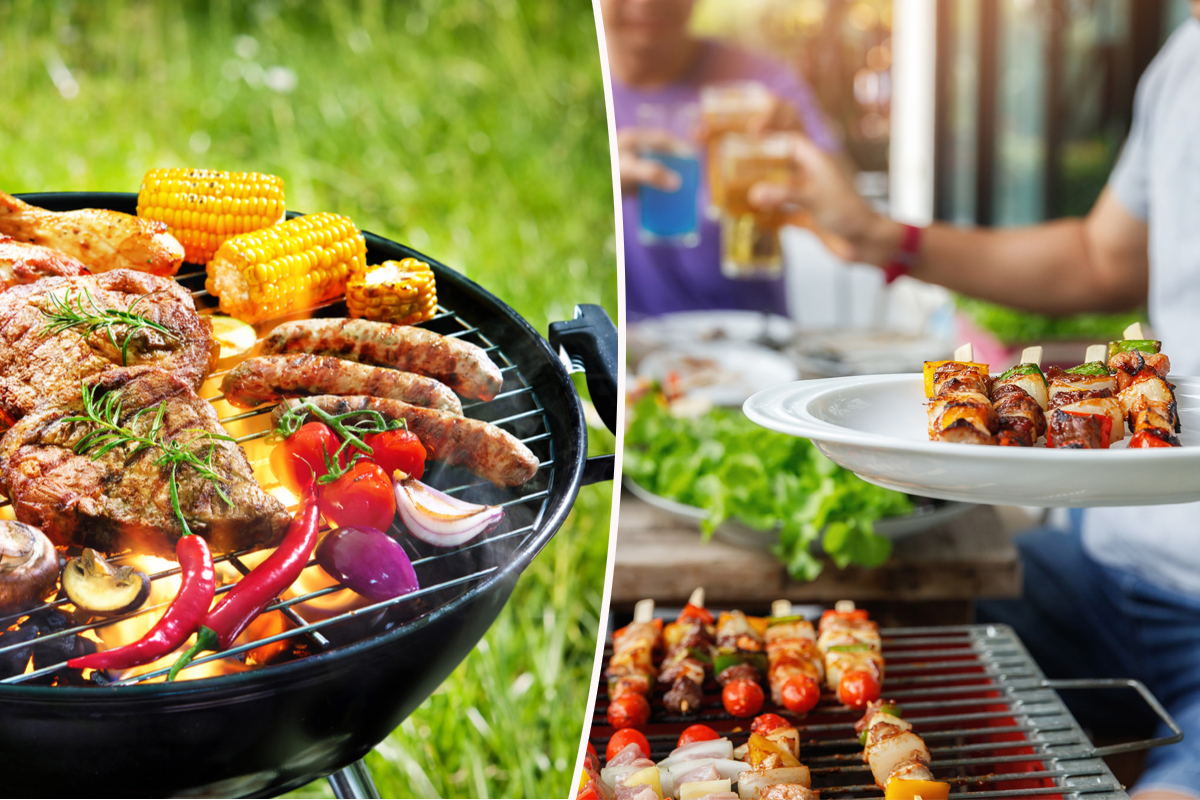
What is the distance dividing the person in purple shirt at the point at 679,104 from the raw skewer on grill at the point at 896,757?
2683 mm

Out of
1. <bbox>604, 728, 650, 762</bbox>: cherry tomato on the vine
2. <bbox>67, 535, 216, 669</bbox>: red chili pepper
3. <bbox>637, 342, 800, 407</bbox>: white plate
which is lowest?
<bbox>604, 728, 650, 762</bbox>: cherry tomato on the vine

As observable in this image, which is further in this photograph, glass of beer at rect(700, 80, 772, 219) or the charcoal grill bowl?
glass of beer at rect(700, 80, 772, 219)

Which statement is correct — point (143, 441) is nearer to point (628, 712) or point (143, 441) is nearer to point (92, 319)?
point (92, 319)

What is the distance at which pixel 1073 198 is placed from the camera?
21.4ft

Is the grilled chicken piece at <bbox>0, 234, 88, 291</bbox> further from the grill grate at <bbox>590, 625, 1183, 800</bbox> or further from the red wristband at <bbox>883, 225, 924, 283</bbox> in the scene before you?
the red wristband at <bbox>883, 225, 924, 283</bbox>

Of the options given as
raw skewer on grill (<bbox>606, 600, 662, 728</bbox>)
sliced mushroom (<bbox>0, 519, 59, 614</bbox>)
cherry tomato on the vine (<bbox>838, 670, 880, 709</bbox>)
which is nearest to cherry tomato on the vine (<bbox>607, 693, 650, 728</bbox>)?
raw skewer on grill (<bbox>606, 600, 662, 728</bbox>)

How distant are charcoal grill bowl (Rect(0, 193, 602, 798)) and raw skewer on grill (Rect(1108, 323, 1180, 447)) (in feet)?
1.94

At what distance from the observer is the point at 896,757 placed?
119 cm

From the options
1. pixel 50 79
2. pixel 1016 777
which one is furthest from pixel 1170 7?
pixel 50 79

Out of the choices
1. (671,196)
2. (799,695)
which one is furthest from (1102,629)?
(671,196)

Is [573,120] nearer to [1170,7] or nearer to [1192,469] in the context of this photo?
[1192,469]

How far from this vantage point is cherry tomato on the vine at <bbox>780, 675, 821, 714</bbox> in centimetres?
140

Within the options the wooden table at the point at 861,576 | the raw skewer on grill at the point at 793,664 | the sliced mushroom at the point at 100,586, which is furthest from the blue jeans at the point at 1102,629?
the sliced mushroom at the point at 100,586

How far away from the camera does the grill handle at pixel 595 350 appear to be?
112 centimetres
